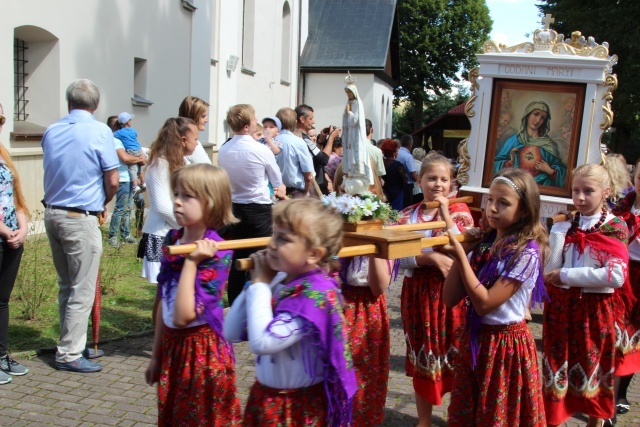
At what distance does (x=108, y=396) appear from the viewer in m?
5.19

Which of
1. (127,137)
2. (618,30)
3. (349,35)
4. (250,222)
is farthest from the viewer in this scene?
(349,35)

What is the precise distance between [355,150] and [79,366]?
2645 mm

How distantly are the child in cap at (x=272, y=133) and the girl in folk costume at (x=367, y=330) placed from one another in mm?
3723

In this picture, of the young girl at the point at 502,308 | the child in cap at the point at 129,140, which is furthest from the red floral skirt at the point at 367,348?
the child in cap at the point at 129,140

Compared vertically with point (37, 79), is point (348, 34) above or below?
above

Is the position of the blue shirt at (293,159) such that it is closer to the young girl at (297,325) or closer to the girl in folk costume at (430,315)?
the girl in folk costume at (430,315)

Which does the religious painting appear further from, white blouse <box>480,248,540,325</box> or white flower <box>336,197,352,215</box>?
white flower <box>336,197,352,215</box>

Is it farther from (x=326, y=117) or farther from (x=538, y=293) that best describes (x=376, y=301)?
(x=326, y=117)

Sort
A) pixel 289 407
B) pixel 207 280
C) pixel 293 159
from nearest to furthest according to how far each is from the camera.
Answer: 1. pixel 289 407
2. pixel 207 280
3. pixel 293 159

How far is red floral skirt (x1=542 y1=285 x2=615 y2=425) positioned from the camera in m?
4.67

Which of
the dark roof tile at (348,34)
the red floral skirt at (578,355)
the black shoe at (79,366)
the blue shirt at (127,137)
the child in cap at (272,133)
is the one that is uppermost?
the dark roof tile at (348,34)

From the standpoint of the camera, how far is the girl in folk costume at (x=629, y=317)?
5039mm

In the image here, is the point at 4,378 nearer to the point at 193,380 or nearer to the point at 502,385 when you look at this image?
the point at 193,380

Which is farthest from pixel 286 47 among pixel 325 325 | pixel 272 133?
pixel 325 325
